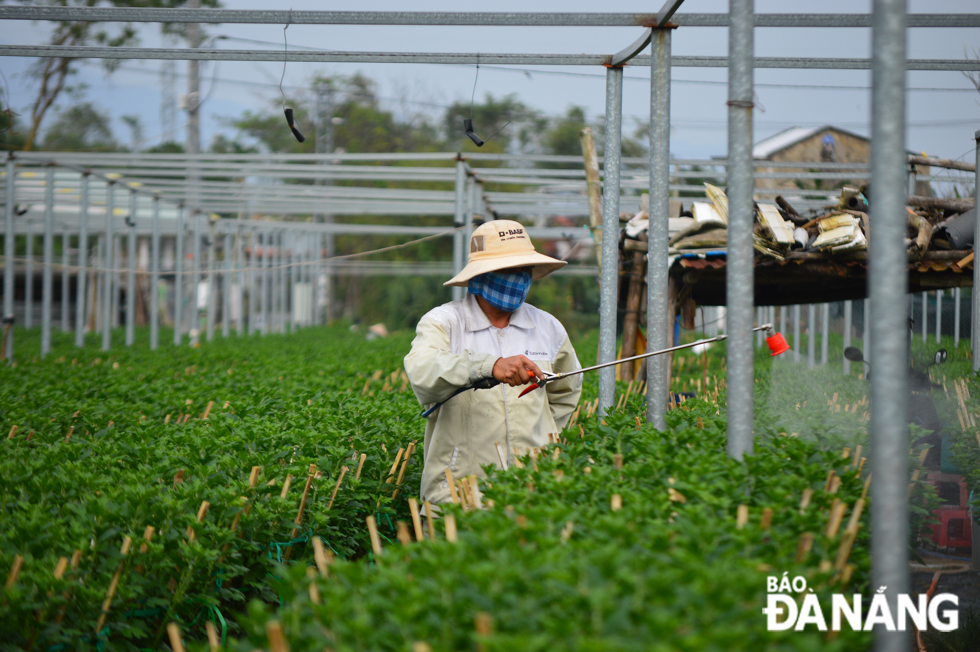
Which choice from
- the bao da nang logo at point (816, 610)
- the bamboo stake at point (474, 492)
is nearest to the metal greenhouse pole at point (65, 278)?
the bamboo stake at point (474, 492)

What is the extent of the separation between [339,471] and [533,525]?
94.2 inches

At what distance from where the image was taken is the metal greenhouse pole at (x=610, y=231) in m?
5.00

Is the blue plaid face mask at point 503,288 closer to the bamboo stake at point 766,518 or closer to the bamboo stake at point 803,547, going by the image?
the bamboo stake at point 766,518

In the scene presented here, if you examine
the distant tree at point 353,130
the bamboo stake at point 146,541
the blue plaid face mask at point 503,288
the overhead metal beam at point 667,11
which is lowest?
the bamboo stake at point 146,541

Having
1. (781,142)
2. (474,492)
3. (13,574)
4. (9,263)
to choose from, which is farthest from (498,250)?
(781,142)

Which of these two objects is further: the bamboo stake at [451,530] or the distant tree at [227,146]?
the distant tree at [227,146]

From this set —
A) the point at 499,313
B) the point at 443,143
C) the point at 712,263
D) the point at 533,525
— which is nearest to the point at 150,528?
the point at 533,525

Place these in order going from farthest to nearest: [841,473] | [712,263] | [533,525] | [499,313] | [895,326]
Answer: [712,263] → [499,313] → [841,473] → [533,525] → [895,326]

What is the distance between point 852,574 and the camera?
7.61ft

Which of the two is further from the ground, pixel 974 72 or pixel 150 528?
pixel 974 72

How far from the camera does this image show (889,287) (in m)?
1.98

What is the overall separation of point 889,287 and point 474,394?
238cm

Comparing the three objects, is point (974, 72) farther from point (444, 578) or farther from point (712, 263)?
point (444, 578)

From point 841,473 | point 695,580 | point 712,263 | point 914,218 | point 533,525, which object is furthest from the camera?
A: point 712,263
